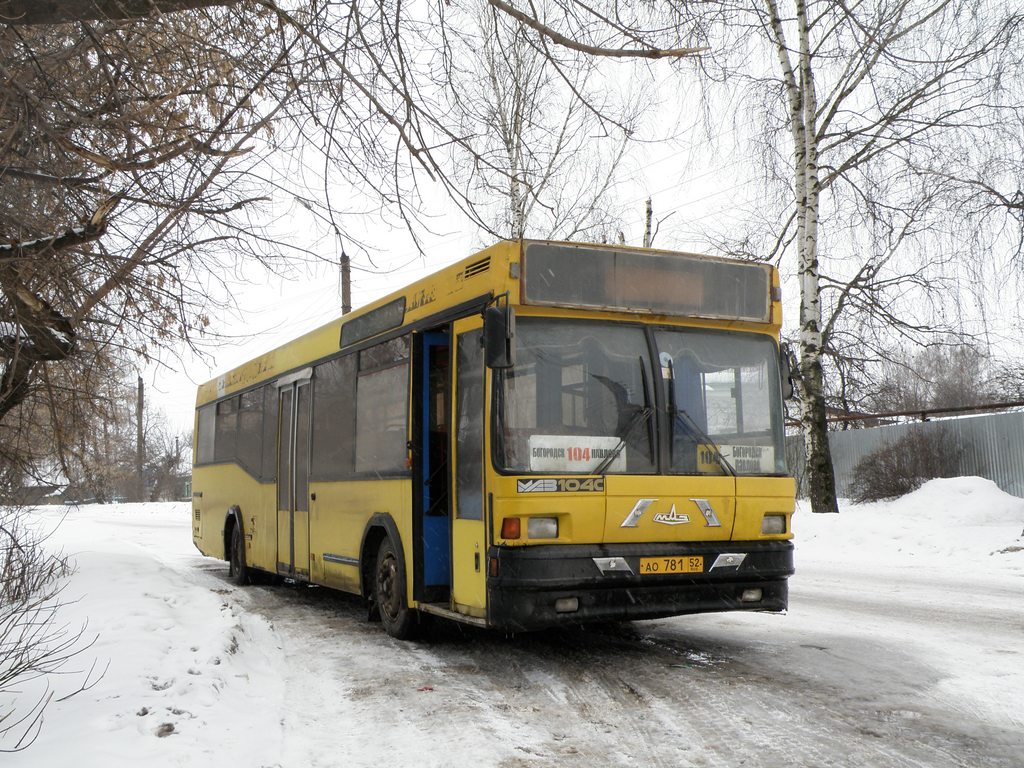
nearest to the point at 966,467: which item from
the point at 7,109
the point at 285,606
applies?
the point at 285,606

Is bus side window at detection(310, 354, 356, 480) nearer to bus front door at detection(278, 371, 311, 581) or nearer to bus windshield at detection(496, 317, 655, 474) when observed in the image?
bus front door at detection(278, 371, 311, 581)

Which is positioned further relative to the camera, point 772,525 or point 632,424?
point 772,525

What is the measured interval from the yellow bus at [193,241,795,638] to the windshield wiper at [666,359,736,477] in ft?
0.04

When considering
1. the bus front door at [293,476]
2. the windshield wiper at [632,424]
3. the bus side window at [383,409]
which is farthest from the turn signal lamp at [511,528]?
the bus front door at [293,476]

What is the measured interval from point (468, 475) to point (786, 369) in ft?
8.78

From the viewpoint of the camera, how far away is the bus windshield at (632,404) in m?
6.81

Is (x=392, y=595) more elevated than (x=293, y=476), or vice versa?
(x=293, y=476)

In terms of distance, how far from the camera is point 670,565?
689 centimetres

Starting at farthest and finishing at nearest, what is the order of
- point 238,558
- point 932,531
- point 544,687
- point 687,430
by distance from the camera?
point 932,531 → point 238,558 → point 687,430 → point 544,687

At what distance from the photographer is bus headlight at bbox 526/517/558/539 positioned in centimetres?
663

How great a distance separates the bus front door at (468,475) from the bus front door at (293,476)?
3675mm

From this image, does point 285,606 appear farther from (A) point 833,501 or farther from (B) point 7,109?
(A) point 833,501

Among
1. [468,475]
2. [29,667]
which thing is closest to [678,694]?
[468,475]

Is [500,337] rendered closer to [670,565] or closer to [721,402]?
[721,402]
